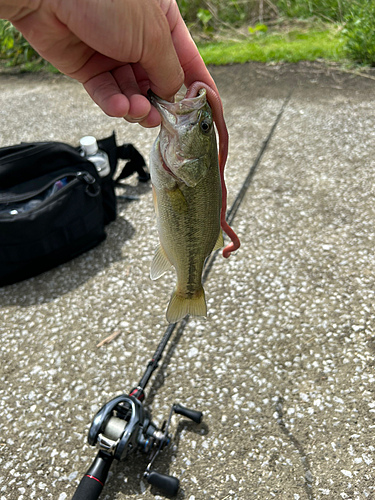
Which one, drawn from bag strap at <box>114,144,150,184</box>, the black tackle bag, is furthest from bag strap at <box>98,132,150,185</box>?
the black tackle bag

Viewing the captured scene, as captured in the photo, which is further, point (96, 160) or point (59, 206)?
point (96, 160)

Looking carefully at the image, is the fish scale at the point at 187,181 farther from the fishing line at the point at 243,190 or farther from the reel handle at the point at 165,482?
the fishing line at the point at 243,190

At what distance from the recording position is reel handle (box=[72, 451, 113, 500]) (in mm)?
1686

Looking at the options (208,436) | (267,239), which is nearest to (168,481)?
(208,436)

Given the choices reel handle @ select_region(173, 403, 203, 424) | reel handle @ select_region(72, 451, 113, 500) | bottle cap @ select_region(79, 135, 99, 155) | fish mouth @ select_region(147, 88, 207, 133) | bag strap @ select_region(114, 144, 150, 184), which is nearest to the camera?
fish mouth @ select_region(147, 88, 207, 133)

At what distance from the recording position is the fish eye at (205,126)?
122 cm

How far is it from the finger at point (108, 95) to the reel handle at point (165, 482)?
1.52 metres

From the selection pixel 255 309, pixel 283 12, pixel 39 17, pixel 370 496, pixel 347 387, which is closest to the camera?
pixel 39 17

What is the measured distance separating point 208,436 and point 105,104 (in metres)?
1.62

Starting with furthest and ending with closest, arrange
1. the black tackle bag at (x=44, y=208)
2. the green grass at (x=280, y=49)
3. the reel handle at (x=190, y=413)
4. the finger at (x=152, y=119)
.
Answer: the green grass at (x=280, y=49) < the black tackle bag at (x=44, y=208) < the reel handle at (x=190, y=413) < the finger at (x=152, y=119)

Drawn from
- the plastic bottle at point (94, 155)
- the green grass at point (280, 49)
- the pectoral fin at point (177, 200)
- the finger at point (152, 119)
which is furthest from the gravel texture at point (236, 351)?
the green grass at point (280, 49)

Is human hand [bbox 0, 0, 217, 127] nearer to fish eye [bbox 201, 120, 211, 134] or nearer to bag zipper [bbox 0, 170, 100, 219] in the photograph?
fish eye [bbox 201, 120, 211, 134]

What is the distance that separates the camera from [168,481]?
1.78 metres

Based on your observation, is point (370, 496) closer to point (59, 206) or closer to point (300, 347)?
point (300, 347)
